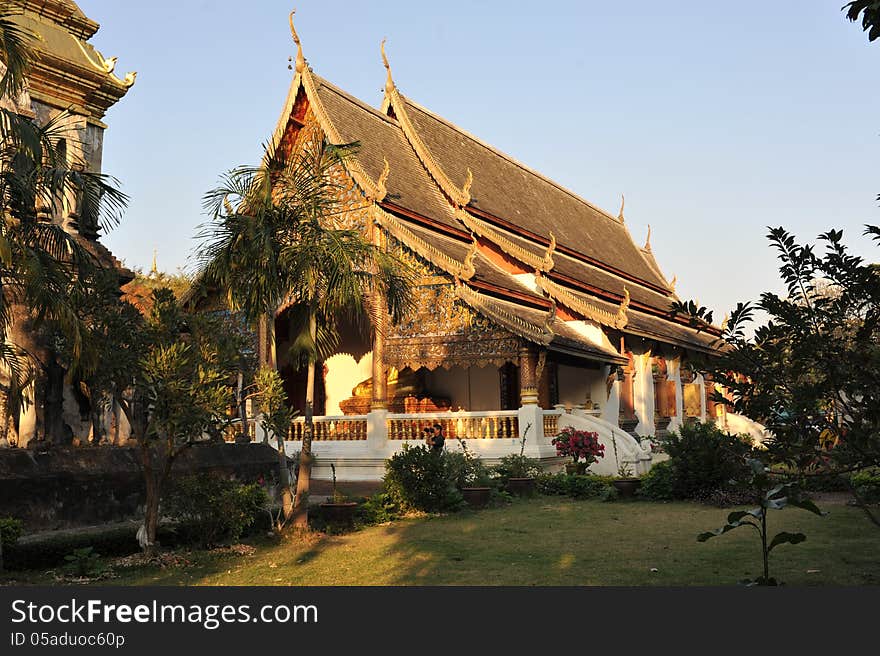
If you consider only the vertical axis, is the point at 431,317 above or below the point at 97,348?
above

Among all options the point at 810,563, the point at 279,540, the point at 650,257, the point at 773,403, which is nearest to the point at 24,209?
the point at 279,540

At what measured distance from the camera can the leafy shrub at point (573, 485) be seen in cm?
1445

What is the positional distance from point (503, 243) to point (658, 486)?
944 centimetres

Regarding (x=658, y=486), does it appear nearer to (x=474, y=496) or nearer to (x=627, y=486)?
(x=627, y=486)

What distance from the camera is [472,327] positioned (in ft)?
Answer: 57.1

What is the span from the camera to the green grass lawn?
745cm

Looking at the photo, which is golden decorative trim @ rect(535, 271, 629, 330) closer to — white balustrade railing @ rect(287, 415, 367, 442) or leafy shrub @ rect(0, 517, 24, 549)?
white balustrade railing @ rect(287, 415, 367, 442)

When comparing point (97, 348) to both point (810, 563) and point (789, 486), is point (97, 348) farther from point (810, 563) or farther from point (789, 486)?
point (810, 563)

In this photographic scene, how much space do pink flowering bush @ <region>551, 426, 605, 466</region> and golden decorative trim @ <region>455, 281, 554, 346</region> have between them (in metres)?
1.90

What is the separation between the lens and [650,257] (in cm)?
3541

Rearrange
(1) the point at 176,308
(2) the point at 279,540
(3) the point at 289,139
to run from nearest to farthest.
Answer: (1) the point at 176,308 < (2) the point at 279,540 < (3) the point at 289,139

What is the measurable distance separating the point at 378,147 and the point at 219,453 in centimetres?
1162

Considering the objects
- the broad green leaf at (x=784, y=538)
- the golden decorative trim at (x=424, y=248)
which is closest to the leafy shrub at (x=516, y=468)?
the golden decorative trim at (x=424, y=248)

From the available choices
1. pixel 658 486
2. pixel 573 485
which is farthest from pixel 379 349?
pixel 658 486
